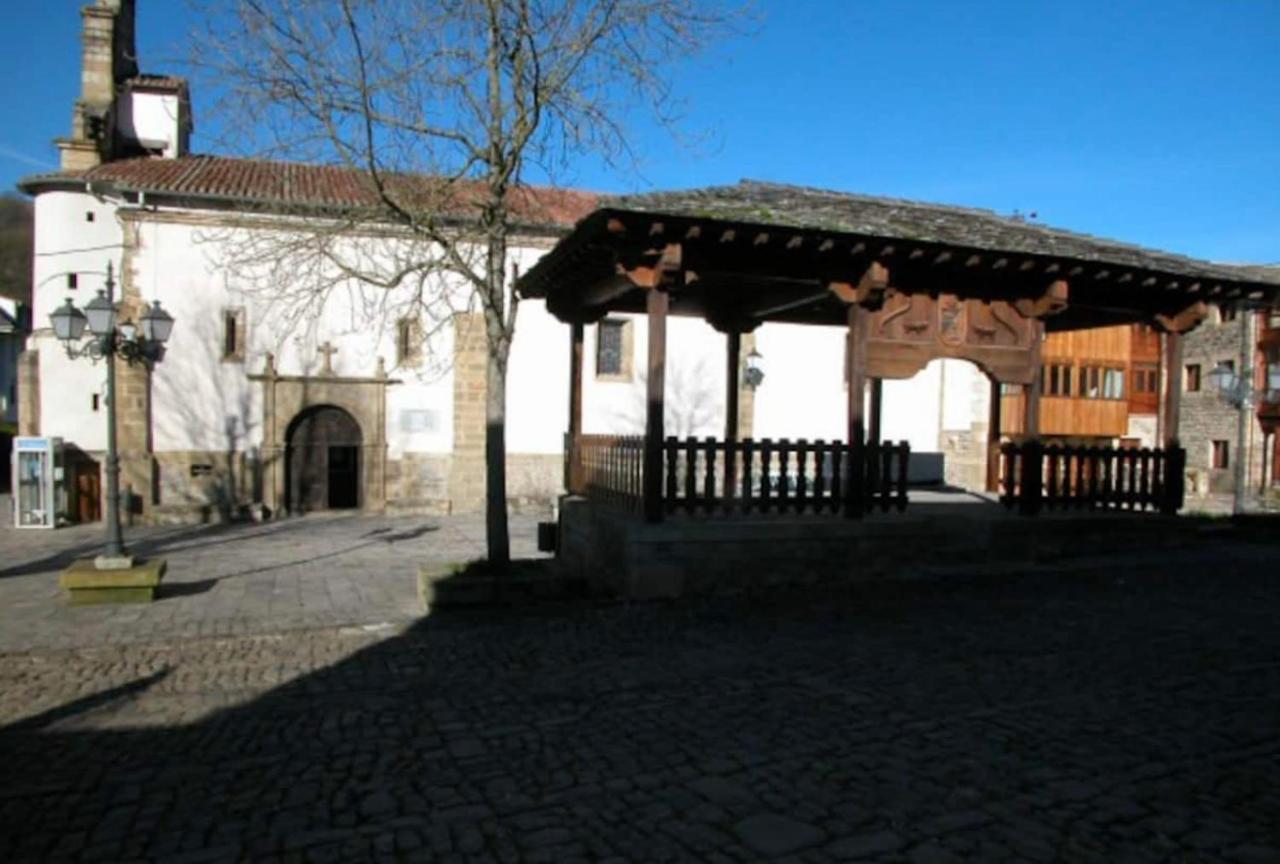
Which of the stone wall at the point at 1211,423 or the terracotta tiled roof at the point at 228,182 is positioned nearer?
the terracotta tiled roof at the point at 228,182

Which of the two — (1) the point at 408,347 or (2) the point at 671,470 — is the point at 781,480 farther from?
(1) the point at 408,347

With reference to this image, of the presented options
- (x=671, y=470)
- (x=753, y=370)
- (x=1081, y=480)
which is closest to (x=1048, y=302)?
(x=1081, y=480)

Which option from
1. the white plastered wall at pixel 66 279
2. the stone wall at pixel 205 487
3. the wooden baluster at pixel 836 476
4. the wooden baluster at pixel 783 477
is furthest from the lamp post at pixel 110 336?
the white plastered wall at pixel 66 279

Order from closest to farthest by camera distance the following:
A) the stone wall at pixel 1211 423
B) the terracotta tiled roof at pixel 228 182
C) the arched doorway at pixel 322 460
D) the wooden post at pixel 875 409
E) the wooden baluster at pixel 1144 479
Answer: the wooden baluster at pixel 1144 479, the wooden post at pixel 875 409, the terracotta tiled roof at pixel 228 182, the arched doorway at pixel 322 460, the stone wall at pixel 1211 423

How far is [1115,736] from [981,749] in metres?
0.68

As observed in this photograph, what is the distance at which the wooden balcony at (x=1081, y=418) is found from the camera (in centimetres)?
2703

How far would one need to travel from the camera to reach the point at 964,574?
8297mm

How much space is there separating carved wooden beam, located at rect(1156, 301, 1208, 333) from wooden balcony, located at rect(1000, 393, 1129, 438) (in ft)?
56.2

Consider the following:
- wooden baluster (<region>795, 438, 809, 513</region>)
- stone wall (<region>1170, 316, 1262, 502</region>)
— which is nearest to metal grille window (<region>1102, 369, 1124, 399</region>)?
stone wall (<region>1170, 316, 1262, 502</region>)

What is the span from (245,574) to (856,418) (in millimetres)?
7606

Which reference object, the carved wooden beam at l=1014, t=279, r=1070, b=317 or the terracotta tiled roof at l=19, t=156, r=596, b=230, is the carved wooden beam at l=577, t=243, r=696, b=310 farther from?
the terracotta tiled roof at l=19, t=156, r=596, b=230

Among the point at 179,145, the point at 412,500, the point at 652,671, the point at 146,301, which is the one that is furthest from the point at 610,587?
the point at 179,145

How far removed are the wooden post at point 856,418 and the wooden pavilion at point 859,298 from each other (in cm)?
2

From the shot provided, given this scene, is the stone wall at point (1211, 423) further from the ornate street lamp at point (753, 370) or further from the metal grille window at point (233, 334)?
the metal grille window at point (233, 334)
